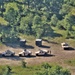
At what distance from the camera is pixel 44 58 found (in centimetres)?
8269

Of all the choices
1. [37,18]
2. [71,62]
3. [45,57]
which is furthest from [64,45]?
[37,18]

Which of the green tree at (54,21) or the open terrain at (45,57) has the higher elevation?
the green tree at (54,21)

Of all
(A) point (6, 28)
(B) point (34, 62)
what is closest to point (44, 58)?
(B) point (34, 62)

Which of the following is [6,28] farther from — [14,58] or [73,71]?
[73,71]

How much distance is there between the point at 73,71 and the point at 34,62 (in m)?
10.1

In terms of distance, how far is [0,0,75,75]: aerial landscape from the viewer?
76312mm

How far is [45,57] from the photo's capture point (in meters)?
83.4

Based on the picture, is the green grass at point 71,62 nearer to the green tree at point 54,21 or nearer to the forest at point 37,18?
the forest at point 37,18

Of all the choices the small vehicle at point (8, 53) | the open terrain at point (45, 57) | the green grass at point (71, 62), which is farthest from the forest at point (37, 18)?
the green grass at point (71, 62)

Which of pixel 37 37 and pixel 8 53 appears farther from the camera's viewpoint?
pixel 37 37

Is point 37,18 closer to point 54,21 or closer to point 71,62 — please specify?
point 54,21

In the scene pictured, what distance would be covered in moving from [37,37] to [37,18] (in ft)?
32.6

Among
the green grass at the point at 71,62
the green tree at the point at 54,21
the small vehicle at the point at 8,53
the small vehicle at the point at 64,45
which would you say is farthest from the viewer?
the green tree at the point at 54,21

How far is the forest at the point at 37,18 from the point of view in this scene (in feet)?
325
